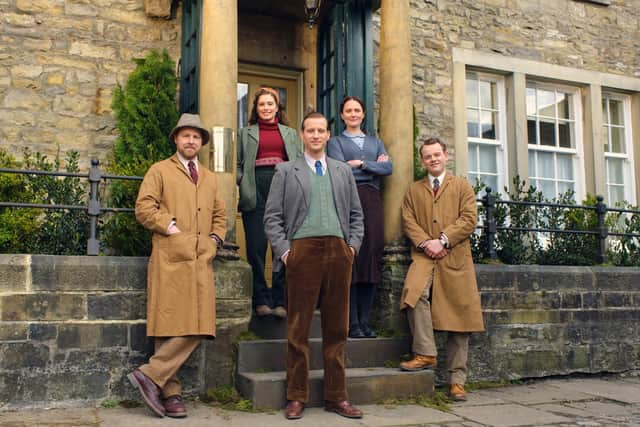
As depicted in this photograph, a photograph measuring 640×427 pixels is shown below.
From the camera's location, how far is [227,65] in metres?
5.79

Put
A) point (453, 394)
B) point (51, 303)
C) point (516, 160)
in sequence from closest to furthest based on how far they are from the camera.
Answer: point (51, 303) → point (453, 394) → point (516, 160)

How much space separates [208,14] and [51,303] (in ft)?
8.88

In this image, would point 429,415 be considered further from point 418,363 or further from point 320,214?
point 320,214

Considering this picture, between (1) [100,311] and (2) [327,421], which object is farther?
(1) [100,311]

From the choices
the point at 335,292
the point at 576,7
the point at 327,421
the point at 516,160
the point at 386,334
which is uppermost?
the point at 576,7

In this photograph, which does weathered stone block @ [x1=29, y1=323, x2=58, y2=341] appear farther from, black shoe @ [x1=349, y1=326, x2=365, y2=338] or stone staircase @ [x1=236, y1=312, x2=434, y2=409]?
black shoe @ [x1=349, y1=326, x2=365, y2=338]

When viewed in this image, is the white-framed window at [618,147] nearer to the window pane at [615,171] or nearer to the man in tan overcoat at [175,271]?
the window pane at [615,171]

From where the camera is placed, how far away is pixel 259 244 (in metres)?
5.70

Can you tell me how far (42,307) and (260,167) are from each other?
1.99 meters

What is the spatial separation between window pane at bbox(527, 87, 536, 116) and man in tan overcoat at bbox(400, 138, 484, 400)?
14.3ft

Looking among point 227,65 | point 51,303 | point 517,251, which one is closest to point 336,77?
point 227,65

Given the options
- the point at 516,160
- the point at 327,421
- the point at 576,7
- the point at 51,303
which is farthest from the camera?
the point at 576,7

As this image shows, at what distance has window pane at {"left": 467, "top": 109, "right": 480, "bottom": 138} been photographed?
364 inches

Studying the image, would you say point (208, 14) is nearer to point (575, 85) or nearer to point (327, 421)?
point (327, 421)
